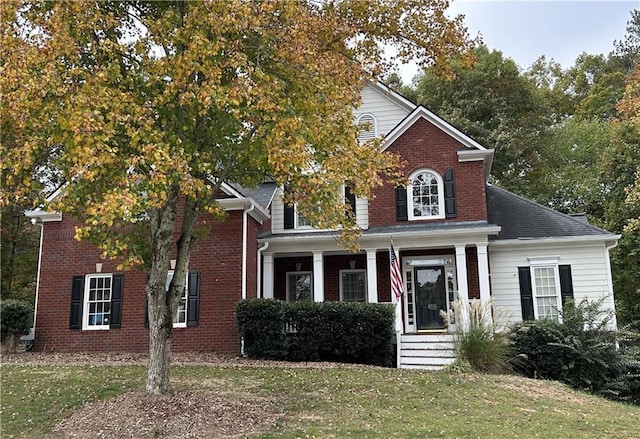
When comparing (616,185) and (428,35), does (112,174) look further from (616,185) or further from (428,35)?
(616,185)

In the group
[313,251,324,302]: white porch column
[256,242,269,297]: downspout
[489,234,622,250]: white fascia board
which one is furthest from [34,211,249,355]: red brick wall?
[489,234,622,250]: white fascia board

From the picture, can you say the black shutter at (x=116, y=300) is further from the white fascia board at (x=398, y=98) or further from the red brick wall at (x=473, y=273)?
the white fascia board at (x=398, y=98)

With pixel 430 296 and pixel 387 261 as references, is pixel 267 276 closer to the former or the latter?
pixel 387 261

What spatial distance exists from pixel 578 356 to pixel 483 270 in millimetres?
3437

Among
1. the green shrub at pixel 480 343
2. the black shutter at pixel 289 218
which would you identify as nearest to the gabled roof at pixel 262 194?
the black shutter at pixel 289 218

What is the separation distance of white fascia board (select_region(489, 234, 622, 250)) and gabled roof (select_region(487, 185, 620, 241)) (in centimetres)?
2

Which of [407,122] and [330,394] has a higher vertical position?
[407,122]

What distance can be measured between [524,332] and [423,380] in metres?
3.44

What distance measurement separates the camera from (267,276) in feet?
53.0

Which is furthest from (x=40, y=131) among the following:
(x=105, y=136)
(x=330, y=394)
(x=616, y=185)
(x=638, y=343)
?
(x=616, y=185)

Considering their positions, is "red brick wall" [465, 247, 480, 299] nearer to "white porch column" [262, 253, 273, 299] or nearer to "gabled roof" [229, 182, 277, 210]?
"white porch column" [262, 253, 273, 299]

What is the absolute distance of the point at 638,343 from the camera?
1795 centimetres

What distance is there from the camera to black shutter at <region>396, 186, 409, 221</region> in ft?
52.5

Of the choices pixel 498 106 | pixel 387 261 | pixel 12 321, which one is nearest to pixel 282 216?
pixel 387 261
